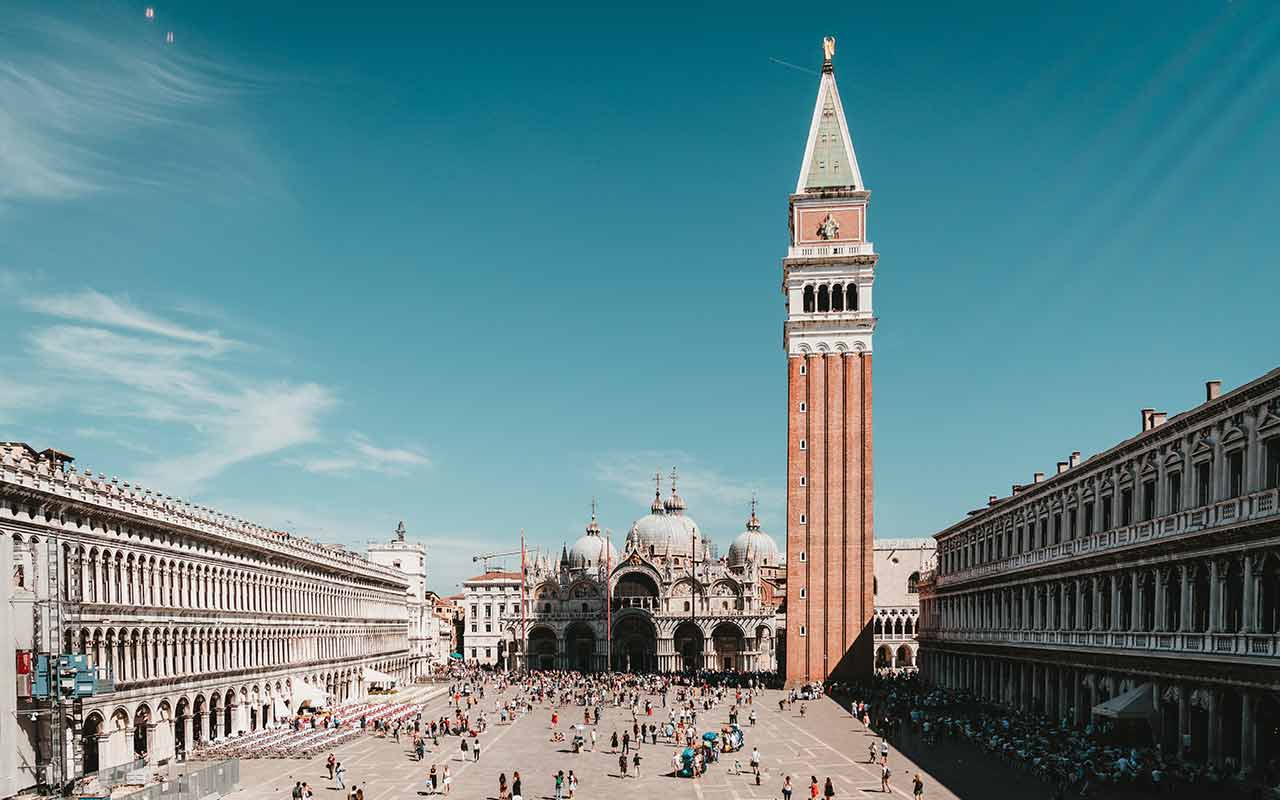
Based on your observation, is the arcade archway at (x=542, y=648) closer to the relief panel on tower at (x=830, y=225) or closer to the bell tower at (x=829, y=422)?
the bell tower at (x=829, y=422)

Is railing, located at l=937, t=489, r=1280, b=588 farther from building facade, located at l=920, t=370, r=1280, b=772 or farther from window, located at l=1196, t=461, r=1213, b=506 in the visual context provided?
window, located at l=1196, t=461, r=1213, b=506

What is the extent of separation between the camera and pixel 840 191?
99.7m

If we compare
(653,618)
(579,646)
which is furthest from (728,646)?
(579,646)

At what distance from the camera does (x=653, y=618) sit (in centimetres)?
13225

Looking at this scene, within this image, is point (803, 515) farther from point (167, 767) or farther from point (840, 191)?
point (167, 767)

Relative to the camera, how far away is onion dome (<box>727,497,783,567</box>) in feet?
506

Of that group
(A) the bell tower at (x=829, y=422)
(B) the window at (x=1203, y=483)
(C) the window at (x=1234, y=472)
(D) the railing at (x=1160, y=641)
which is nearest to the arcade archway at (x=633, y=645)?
(A) the bell tower at (x=829, y=422)

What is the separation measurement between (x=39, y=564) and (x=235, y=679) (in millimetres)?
22159

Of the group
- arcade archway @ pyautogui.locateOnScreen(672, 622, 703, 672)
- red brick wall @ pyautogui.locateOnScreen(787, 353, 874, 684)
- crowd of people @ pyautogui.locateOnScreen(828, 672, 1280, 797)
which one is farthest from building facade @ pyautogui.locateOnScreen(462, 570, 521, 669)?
crowd of people @ pyautogui.locateOnScreen(828, 672, 1280, 797)

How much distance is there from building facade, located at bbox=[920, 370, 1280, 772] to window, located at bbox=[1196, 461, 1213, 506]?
0.17 ft

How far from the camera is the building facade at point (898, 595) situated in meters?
129

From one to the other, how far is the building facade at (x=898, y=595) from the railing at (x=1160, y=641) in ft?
208

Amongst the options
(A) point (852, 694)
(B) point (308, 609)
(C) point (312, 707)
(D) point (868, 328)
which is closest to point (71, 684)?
(C) point (312, 707)

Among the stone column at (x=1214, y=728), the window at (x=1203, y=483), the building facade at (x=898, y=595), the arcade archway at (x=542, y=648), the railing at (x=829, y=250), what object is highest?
the railing at (x=829, y=250)
